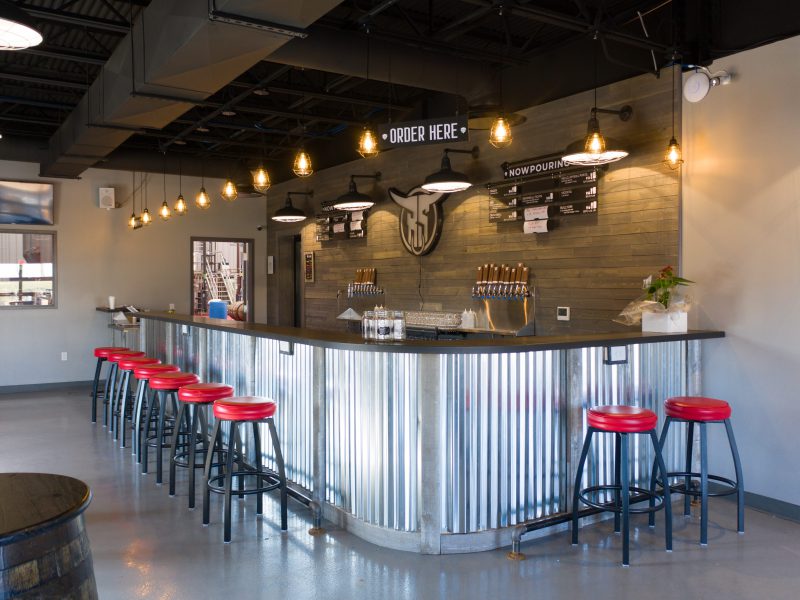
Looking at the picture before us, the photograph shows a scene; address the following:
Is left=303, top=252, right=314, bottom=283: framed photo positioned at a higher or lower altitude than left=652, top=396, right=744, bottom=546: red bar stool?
higher

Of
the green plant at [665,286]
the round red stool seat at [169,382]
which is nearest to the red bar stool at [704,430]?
the green plant at [665,286]

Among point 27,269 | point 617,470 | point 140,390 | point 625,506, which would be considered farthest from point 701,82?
point 27,269

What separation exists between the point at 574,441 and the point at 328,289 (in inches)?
226

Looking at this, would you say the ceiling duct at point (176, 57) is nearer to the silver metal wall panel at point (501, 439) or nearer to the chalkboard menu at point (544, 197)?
the silver metal wall panel at point (501, 439)

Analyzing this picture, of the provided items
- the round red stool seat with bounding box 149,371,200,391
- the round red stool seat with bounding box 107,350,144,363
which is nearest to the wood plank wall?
the round red stool seat with bounding box 107,350,144,363

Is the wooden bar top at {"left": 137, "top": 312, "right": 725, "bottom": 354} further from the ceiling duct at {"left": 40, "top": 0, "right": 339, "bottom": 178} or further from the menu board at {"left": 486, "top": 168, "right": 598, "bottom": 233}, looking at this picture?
the ceiling duct at {"left": 40, "top": 0, "right": 339, "bottom": 178}

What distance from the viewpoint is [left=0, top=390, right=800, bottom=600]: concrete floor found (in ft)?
9.61

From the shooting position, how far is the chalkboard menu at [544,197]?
17.6 ft

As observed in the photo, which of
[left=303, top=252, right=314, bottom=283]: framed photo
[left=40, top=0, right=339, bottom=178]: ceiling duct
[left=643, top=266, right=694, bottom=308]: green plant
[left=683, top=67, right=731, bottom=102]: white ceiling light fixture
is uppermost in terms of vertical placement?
[left=40, top=0, right=339, bottom=178]: ceiling duct

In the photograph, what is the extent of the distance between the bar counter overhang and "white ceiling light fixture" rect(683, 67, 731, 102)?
5.31 feet

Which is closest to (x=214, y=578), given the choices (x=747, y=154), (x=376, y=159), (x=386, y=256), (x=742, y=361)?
(x=742, y=361)

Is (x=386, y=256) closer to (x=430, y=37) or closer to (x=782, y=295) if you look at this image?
(x=430, y=37)

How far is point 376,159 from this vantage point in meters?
7.98

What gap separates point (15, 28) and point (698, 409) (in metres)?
3.84
